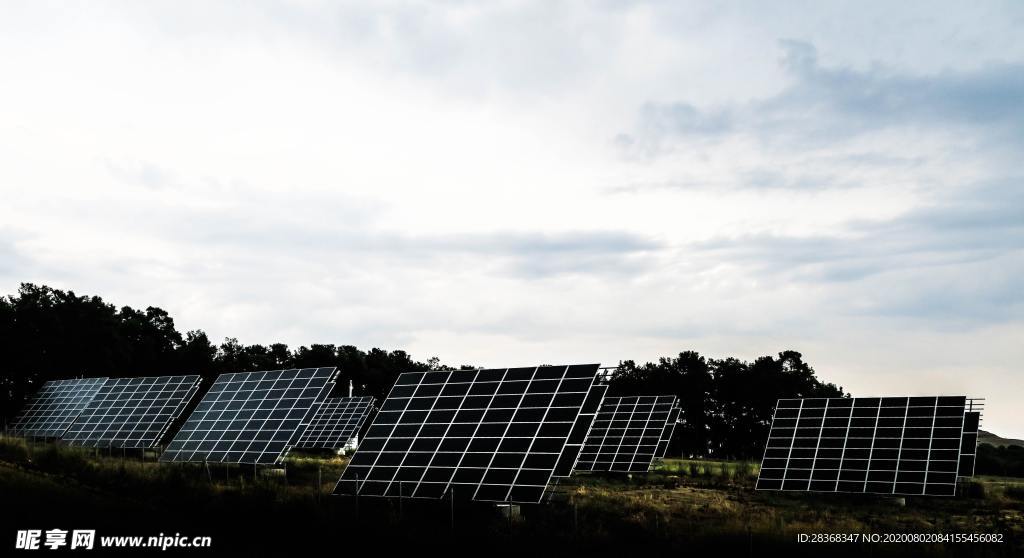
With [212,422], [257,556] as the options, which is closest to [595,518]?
[257,556]

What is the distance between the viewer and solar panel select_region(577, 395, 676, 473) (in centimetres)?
5241

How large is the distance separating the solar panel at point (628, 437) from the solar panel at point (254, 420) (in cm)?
1767

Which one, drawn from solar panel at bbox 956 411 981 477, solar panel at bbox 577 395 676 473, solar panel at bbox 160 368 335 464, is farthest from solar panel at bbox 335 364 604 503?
solar panel at bbox 577 395 676 473

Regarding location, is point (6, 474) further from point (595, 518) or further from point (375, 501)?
point (595, 518)

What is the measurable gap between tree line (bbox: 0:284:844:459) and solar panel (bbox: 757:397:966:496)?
57.2 m

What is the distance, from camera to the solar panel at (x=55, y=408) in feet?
222

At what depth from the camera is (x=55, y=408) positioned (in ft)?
238

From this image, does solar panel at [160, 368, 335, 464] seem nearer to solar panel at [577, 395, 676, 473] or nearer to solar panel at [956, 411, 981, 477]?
solar panel at [577, 395, 676, 473]

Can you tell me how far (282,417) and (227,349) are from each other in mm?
88675

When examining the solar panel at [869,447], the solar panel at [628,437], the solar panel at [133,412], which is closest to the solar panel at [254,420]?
the solar panel at [133,412]

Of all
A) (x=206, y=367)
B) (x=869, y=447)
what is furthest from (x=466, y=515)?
(x=206, y=367)

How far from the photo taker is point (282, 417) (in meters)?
45.2

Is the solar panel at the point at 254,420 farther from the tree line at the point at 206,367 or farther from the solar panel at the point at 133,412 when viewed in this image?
the tree line at the point at 206,367

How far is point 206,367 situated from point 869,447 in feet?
283
